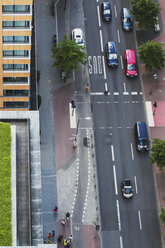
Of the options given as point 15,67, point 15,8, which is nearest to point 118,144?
point 15,67

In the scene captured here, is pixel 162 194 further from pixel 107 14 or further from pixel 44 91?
pixel 107 14

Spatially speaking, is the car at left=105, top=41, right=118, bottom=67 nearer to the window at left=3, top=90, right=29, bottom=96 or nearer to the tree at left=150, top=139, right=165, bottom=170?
the tree at left=150, top=139, right=165, bottom=170

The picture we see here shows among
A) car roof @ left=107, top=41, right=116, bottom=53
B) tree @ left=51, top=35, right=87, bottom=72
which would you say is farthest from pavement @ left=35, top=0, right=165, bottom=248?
car roof @ left=107, top=41, right=116, bottom=53

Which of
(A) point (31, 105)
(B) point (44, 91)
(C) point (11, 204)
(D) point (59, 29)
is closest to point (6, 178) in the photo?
(C) point (11, 204)

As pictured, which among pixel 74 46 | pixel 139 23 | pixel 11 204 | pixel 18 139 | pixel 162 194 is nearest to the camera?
pixel 11 204

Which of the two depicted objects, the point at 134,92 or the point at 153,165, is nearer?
the point at 153,165

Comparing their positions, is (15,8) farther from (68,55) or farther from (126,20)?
(126,20)
